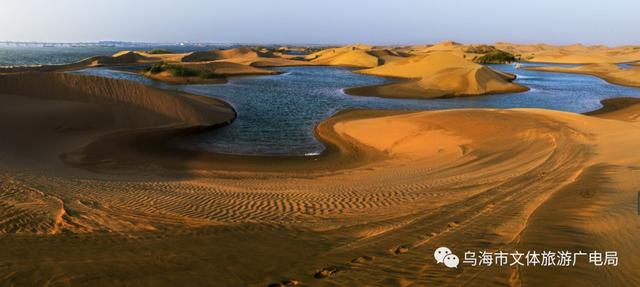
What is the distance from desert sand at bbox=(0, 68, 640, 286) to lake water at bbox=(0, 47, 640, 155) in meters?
1.81

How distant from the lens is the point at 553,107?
1241 inches

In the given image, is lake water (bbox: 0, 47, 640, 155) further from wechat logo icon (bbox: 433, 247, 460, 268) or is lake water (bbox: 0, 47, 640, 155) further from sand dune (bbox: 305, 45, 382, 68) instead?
sand dune (bbox: 305, 45, 382, 68)

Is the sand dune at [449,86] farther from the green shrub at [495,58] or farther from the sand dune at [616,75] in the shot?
the green shrub at [495,58]

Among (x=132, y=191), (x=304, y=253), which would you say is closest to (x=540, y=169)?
(x=304, y=253)

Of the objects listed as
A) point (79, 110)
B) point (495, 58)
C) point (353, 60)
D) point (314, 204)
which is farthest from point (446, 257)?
point (495, 58)

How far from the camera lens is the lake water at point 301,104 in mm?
18188

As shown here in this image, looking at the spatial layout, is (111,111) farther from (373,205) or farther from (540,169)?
(540,169)

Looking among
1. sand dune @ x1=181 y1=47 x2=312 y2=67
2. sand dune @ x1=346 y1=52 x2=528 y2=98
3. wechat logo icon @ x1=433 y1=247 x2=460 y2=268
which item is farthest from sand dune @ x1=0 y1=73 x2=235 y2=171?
sand dune @ x1=181 y1=47 x2=312 y2=67

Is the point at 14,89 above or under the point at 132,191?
above

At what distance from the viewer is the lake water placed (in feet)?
59.7

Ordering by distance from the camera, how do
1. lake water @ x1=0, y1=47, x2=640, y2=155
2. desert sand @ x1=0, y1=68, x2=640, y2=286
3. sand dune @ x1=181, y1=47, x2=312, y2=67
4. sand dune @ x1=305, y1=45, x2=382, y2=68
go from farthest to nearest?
sand dune @ x1=305, y1=45, x2=382, y2=68 → sand dune @ x1=181, y1=47, x2=312, y2=67 → lake water @ x1=0, y1=47, x2=640, y2=155 → desert sand @ x1=0, y1=68, x2=640, y2=286

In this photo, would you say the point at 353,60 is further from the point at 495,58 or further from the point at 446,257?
the point at 446,257

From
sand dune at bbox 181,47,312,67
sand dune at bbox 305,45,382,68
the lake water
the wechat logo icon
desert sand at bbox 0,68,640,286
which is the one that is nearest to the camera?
desert sand at bbox 0,68,640,286

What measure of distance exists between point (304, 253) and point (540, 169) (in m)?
8.34
